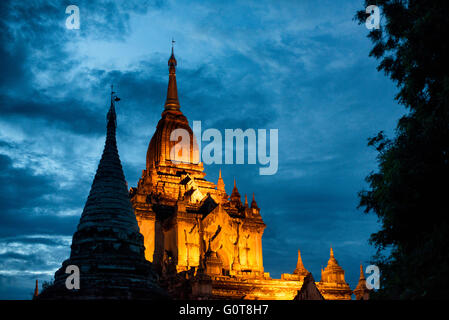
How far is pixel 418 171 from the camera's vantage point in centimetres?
1437

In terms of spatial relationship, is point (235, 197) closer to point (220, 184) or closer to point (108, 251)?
point (220, 184)

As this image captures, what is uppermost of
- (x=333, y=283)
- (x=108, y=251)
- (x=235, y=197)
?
(x=235, y=197)

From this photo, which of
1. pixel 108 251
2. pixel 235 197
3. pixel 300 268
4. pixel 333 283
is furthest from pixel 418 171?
pixel 235 197

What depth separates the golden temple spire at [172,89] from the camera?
56.8 meters

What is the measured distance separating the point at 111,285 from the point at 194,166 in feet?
111

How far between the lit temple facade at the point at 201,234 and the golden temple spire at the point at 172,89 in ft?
12.4

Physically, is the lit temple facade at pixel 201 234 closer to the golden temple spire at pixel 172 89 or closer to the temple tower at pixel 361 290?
the temple tower at pixel 361 290

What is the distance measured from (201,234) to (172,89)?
20243mm

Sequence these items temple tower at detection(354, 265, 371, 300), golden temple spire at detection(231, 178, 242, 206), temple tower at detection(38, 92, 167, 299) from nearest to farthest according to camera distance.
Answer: temple tower at detection(38, 92, 167, 299) < temple tower at detection(354, 265, 371, 300) < golden temple spire at detection(231, 178, 242, 206)

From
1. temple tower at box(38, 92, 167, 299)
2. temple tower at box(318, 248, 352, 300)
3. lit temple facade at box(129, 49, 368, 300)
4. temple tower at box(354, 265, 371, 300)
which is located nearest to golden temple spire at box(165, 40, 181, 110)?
lit temple facade at box(129, 49, 368, 300)

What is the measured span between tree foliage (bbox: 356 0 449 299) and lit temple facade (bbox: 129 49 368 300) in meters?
20.8

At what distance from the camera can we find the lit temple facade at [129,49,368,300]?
38.5 metres

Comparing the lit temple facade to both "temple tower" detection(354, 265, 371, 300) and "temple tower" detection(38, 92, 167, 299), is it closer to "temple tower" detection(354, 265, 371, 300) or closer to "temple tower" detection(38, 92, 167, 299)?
"temple tower" detection(354, 265, 371, 300)
